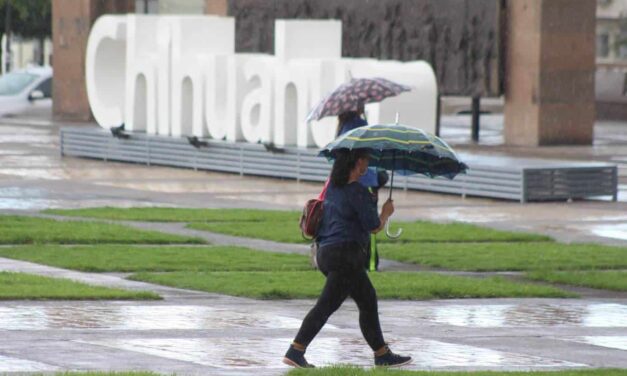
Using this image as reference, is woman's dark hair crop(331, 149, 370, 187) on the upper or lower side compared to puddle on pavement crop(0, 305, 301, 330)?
upper

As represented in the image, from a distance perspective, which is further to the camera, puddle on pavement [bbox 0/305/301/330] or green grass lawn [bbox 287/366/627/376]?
puddle on pavement [bbox 0/305/301/330]

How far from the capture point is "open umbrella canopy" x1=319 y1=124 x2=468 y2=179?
38.1 ft

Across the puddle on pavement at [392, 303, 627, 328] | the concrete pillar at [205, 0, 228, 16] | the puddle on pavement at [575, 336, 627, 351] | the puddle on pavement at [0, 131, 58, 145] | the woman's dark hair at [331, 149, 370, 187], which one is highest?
the concrete pillar at [205, 0, 228, 16]

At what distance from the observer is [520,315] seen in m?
14.0

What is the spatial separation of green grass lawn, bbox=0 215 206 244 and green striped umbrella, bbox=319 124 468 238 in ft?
20.5

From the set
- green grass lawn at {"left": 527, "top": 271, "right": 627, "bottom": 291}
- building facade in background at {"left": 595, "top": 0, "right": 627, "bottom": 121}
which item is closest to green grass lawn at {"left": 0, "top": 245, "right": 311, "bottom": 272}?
green grass lawn at {"left": 527, "top": 271, "right": 627, "bottom": 291}

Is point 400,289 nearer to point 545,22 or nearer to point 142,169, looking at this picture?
point 142,169

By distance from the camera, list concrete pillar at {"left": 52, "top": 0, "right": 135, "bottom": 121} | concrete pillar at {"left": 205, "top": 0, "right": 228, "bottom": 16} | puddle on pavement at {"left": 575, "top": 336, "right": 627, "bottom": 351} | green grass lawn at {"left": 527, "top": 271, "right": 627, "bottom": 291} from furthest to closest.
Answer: concrete pillar at {"left": 52, "top": 0, "right": 135, "bottom": 121} → concrete pillar at {"left": 205, "top": 0, "right": 228, "bottom": 16} → green grass lawn at {"left": 527, "top": 271, "right": 627, "bottom": 291} → puddle on pavement at {"left": 575, "top": 336, "right": 627, "bottom": 351}

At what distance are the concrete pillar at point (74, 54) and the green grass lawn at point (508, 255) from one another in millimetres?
30726

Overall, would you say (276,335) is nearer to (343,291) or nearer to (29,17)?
(343,291)

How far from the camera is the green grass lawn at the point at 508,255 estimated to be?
1730cm

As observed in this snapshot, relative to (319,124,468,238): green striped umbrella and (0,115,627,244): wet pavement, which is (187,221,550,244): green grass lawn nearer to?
(0,115,627,244): wet pavement

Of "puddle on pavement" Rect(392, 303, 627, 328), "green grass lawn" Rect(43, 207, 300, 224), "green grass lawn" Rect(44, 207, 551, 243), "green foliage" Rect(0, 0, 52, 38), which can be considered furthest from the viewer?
"green foliage" Rect(0, 0, 52, 38)

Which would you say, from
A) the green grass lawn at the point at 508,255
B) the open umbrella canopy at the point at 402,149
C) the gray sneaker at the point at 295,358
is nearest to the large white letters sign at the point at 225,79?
the green grass lawn at the point at 508,255
